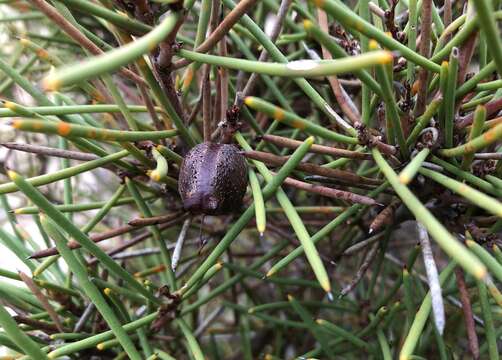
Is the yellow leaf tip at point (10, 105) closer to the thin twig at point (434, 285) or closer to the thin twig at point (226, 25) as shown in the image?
the thin twig at point (226, 25)

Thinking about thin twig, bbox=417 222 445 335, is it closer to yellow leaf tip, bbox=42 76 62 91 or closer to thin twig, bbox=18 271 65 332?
yellow leaf tip, bbox=42 76 62 91

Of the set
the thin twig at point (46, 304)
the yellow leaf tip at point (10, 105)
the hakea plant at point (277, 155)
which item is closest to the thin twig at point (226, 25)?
the hakea plant at point (277, 155)

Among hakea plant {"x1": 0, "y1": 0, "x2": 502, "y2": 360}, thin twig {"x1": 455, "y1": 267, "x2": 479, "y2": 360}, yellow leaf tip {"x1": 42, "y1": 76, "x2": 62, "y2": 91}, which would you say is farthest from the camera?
thin twig {"x1": 455, "y1": 267, "x2": 479, "y2": 360}

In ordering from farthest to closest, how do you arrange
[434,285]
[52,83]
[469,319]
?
[469,319]
[434,285]
[52,83]

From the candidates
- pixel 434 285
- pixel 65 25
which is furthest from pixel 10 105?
pixel 434 285

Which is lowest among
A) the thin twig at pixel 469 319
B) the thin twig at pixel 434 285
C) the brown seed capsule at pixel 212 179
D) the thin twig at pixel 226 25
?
the thin twig at pixel 469 319

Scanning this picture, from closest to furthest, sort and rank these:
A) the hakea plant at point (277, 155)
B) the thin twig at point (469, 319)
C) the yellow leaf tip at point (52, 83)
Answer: the yellow leaf tip at point (52, 83) → the hakea plant at point (277, 155) → the thin twig at point (469, 319)

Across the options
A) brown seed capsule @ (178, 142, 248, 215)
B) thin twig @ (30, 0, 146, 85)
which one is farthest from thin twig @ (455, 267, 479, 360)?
thin twig @ (30, 0, 146, 85)

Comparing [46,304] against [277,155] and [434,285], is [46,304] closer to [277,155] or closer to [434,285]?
[277,155]

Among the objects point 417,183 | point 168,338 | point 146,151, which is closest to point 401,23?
point 417,183
